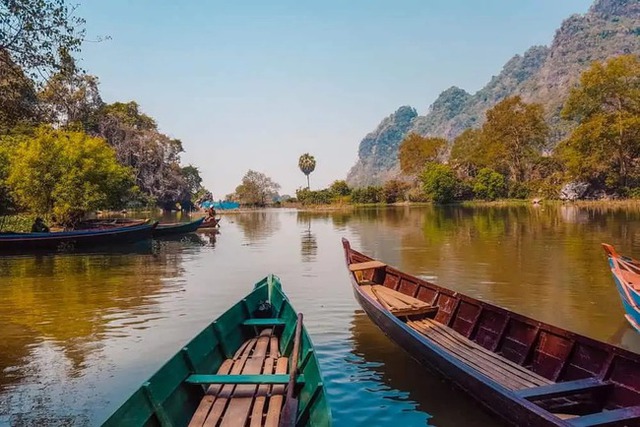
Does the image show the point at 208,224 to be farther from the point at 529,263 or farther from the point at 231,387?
the point at 231,387

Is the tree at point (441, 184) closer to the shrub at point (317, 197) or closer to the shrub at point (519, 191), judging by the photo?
the shrub at point (519, 191)

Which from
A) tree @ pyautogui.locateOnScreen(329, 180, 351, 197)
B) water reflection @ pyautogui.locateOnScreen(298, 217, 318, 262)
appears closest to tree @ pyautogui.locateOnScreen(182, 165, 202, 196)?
tree @ pyautogui.locateOnScreen(329, 180, 351, 197)

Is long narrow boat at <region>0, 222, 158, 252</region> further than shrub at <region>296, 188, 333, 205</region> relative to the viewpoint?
No

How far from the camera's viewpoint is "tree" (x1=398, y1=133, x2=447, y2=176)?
10969cm

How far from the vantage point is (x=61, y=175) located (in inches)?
1297

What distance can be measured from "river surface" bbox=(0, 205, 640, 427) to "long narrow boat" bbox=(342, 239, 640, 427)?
0.58 metres

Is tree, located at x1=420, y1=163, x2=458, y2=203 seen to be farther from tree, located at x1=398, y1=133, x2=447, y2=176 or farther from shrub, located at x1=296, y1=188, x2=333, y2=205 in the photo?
shrub, located at x1=296, y1=188, x2=333, y2=205

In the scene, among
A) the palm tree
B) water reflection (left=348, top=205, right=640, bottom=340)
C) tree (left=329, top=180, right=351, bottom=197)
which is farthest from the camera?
the palm tree

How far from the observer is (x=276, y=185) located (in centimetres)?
13188

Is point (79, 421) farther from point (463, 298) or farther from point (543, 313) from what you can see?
point (543, 313)

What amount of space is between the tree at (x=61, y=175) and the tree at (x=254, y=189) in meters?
84.9

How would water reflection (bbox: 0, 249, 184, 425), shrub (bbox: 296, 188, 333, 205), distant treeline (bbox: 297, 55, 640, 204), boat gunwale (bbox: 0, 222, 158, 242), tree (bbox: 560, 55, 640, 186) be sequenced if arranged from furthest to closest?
shrub (bbox: 296, 188, 333, 205) → distant treeline (bbox: 297, 55, 640, 204) → tree (bbox: 560, 55, 640, 186) → boat gunwale (bbox: 0, 222, 158, 242) → water reflection (bbox: 0, 249, 184, 425)

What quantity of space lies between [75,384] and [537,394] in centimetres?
728

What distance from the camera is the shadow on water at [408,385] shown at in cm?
691
